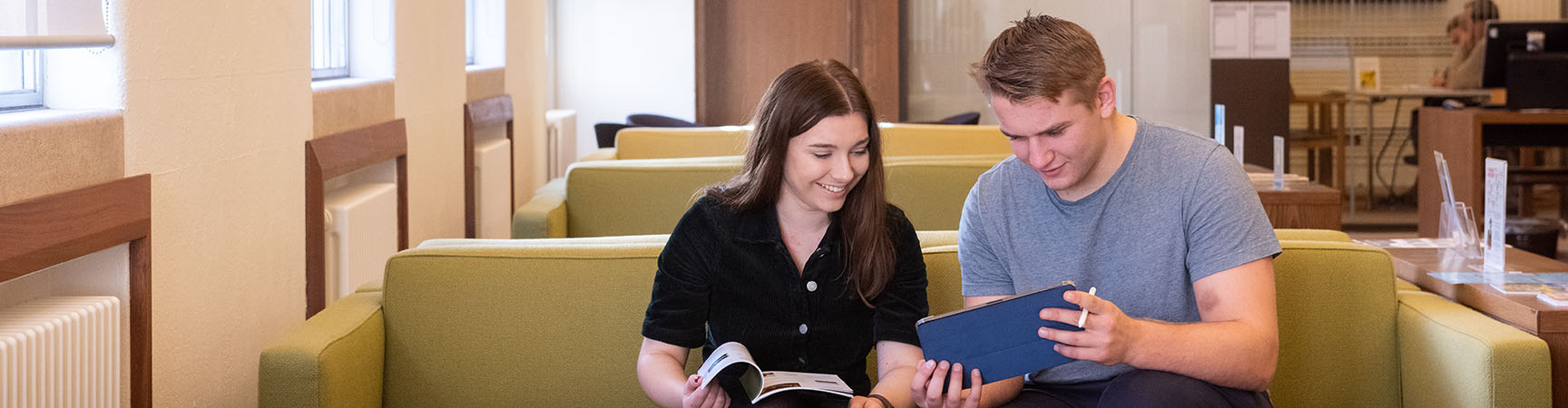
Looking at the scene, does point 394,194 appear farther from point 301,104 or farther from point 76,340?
point 76,340

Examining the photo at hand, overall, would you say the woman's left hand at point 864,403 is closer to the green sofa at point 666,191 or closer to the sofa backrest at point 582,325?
the sofa backrest at point 582,325

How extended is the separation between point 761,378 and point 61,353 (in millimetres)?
1007

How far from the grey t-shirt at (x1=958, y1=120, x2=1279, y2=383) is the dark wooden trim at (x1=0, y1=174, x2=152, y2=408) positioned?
1318 millimetres

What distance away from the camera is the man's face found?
1.78 metres

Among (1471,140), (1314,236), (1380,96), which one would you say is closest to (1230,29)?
(1380,96)

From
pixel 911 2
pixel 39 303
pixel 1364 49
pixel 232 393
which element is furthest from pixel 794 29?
pixel 39 303

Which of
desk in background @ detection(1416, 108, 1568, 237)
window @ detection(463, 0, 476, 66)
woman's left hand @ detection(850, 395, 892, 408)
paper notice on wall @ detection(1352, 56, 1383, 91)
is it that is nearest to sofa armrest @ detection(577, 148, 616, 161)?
window @ detection(463, 0, 476, 66)

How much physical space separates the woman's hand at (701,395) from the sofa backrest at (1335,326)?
0.98 m

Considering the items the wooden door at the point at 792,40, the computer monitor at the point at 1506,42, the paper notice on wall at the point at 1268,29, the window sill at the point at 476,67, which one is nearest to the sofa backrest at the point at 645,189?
the window sill at the point at 476,67

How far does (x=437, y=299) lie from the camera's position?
2.23 meters

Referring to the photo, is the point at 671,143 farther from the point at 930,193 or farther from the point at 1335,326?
the point at 1335,326

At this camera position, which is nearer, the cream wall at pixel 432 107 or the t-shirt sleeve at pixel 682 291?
the t-shirt sleeve at pixel 682 291

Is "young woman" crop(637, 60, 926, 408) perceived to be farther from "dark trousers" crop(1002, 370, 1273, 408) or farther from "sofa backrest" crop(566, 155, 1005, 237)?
"sofa backrest" crop(566, 155, 1005, 237)

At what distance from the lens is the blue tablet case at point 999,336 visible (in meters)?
1.63
